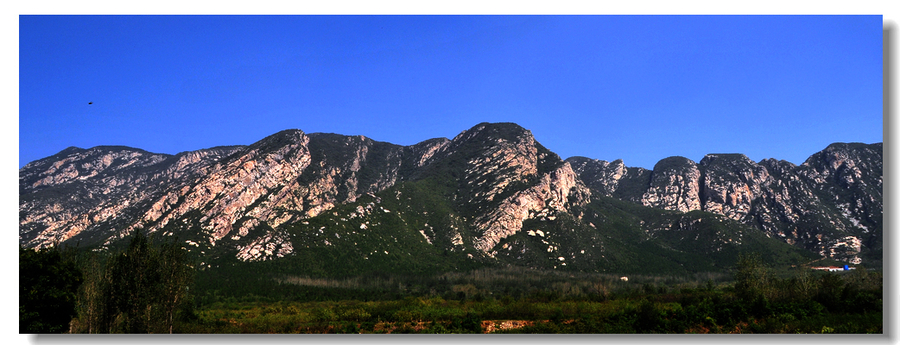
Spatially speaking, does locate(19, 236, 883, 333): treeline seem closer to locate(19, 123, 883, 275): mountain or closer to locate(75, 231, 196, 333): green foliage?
locate(75, 231, 196, 333): green foliage

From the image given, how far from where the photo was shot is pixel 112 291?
29.0 metres

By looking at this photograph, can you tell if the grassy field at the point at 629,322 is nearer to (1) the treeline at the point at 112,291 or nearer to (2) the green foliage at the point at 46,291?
(1) the treeline at the point at 112,291

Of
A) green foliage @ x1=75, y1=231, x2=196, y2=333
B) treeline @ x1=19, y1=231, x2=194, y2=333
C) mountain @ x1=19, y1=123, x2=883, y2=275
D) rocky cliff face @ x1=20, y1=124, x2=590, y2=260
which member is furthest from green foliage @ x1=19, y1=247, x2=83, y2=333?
rocky cliff face @ x1=20, y1=124, x2=590, y2=260

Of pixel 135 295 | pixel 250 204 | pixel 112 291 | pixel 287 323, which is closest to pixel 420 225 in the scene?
pixel 250 204

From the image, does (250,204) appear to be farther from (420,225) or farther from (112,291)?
(112,291)

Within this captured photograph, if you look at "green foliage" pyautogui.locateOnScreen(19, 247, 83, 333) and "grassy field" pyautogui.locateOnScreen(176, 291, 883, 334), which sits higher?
"green foliage" pyautogui.locateOnScreen(19, 247, 83, 333)

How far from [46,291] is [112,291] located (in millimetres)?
3208

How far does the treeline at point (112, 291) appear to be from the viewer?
90.4 ft

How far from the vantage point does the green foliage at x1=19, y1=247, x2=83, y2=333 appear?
2605cm

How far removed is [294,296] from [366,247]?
41.5 m

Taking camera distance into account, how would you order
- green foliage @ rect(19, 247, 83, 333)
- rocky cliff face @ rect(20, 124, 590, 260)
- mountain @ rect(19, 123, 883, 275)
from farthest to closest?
rocky cliff face @ rect(20, 124, 590, 260)
mountain @ rect(19, 123, 883, 275)
green foliage @ rect(19, 247, 83, 333)
